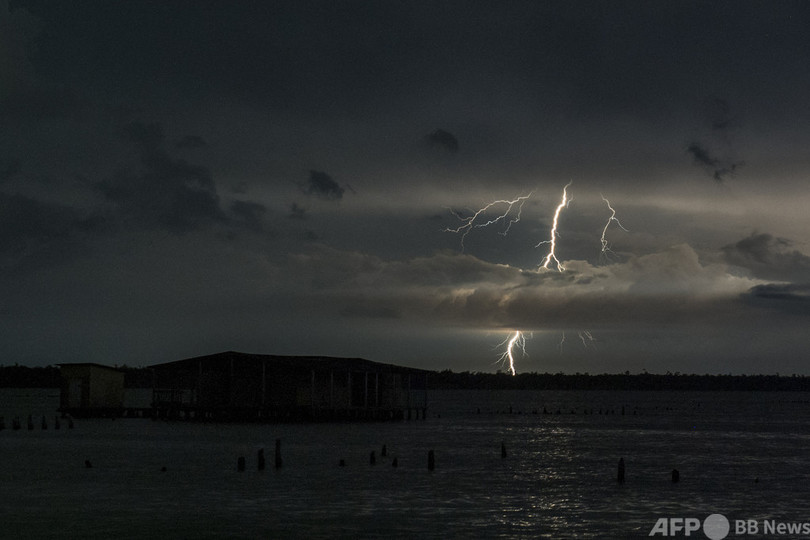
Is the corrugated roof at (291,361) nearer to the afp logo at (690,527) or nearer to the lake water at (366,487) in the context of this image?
the lake water at (366,487)

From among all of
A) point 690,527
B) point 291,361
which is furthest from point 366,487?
point 291,361

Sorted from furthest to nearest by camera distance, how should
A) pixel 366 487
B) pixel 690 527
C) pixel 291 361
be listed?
pixel 291 361
pixel 366 487
pixel 690 527

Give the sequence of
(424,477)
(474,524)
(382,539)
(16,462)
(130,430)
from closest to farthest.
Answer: (382,539) → (474,524) → (424,477) → (16,462) → (130,430)

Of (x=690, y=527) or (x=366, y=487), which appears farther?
(x=366, y=487)

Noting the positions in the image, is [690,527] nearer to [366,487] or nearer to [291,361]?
[366,487]

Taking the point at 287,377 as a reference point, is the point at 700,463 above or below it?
below

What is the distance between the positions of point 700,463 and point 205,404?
44738mm

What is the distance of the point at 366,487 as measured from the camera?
4047 centimetres

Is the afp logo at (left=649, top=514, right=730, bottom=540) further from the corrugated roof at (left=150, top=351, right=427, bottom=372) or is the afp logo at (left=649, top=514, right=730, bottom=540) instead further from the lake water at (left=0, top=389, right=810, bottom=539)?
the corrugated roof at (left=150, top=351, right=427, bottom=372)

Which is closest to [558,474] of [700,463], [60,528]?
[700,463]

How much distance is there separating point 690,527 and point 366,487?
14.2m

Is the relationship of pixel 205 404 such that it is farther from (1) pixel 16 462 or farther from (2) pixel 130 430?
(1) pixel 16 462

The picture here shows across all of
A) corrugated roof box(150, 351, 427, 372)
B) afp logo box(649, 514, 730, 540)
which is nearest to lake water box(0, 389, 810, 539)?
afp logo box(649, 514, 730, 540)

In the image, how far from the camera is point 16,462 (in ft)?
158
